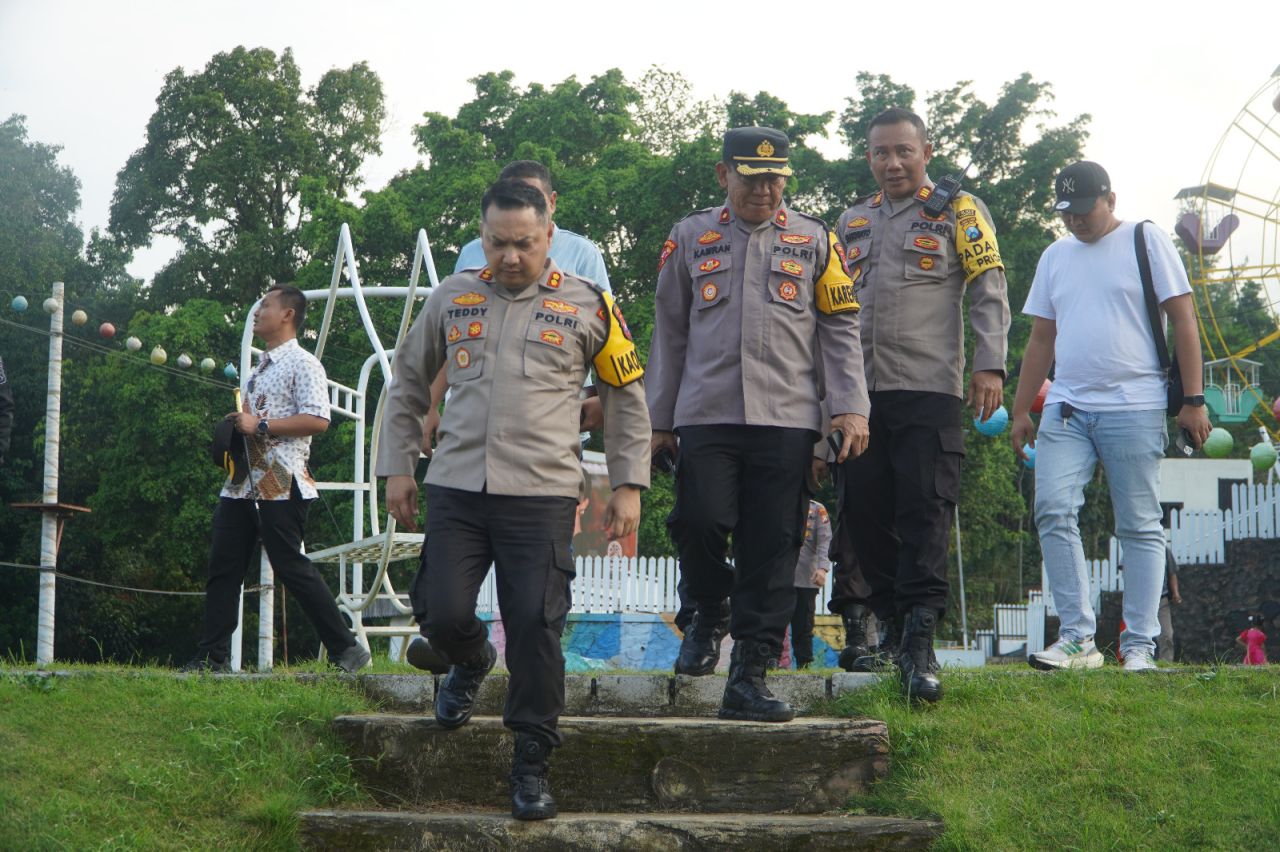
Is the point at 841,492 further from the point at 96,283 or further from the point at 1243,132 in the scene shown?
the point at 96,283

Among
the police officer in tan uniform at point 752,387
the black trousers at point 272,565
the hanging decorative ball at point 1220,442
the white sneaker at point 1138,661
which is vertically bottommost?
the white sneaker at point 1138,661

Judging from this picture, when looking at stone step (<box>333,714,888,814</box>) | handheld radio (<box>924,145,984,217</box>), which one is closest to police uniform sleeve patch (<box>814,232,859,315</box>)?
handheld radio (<box>924,145,984,217</box>)

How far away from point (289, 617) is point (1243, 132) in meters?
23.9

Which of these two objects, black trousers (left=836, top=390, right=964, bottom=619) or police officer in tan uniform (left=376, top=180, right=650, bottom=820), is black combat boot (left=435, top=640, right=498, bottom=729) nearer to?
police officer in tan uniform (left=376, top=180, right=650, bottom=820)

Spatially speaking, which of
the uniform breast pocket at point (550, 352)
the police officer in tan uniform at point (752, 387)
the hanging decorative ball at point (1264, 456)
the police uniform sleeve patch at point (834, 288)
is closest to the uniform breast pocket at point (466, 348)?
the uniform breast pocket at point (550, 352)

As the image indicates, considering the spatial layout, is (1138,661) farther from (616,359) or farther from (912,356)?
(616,359)

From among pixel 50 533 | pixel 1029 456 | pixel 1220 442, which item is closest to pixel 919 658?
pixel 1029 456

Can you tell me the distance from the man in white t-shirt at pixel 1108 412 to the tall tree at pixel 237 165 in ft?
90.9

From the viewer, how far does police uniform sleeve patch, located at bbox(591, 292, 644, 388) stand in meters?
4.32

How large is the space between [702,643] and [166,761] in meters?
1.97

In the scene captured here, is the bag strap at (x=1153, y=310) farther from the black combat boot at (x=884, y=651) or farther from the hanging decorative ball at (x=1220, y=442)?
the hanging decorative ball at (x=1220, y=442)

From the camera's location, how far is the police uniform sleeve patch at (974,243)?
202 inches

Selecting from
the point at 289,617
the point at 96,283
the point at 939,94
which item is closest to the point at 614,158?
the point at 939,94

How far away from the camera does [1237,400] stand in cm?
3164
